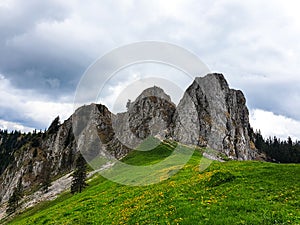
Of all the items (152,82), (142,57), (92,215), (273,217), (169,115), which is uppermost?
(169,115)

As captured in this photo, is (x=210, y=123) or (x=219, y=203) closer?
(x=219, y=203)

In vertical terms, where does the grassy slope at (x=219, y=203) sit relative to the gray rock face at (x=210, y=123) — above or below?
below

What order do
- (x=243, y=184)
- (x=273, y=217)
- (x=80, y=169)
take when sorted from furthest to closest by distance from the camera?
1. (x=80, y=169)
2. (x=243, y=184)
3. (x=273, y=217)

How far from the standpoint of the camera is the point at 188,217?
69.5 ft

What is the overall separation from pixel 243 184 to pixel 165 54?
580 inches

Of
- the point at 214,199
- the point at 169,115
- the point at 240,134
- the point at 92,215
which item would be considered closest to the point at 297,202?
the point at 214,199

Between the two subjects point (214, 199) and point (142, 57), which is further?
point (142, 57)

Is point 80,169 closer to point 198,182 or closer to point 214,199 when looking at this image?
point 198,182

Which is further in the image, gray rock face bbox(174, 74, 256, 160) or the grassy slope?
gray rock face bbox(174, 74, 256, 160)

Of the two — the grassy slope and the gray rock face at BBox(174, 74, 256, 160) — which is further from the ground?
the gray rock face at BBox(174, 74, 256, 160)

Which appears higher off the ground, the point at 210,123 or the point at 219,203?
the point at 210,123

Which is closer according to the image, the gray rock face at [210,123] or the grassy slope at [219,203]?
the grassy slope at [219,203]

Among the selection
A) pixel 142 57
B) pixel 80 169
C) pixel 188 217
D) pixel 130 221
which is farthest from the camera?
pixel 80 169

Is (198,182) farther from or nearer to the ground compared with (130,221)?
farther from the ground
